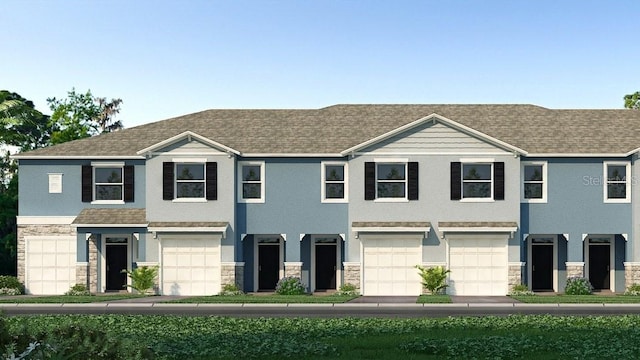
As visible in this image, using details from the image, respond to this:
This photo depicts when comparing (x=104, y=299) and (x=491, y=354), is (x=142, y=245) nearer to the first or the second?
(x=104, y=299)

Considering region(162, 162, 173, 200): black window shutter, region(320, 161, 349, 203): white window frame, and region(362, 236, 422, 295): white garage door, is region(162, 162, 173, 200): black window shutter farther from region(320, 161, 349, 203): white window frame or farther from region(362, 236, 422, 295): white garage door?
region(362, 236, 422, 295): white garage door

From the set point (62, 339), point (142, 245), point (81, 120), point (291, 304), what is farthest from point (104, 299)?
point (81, 120)

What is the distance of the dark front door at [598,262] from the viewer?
137 ft

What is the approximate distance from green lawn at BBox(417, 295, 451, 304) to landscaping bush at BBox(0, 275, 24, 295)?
18002 mm

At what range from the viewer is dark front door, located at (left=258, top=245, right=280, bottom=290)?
41.4 meters

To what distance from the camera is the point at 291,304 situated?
3391 cm

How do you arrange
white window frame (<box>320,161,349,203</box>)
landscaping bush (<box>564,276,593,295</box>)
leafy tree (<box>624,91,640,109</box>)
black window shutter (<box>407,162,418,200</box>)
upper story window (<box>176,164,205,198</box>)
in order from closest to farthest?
landscaping bush (<box>564,276,593,295</box>), black window shutter (<box>407,162,418,200</box>), upper story window (<box>176,164,205,198</box>), white window frame (<box>320,161,349,203</box>), leafy tree (<box>624,91,640,109</box>)

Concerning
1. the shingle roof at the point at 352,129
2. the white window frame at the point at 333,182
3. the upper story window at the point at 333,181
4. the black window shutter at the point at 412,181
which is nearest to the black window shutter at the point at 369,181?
the white window frame at the point at 333,182

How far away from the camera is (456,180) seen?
39719mm

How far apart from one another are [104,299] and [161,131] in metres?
11.0

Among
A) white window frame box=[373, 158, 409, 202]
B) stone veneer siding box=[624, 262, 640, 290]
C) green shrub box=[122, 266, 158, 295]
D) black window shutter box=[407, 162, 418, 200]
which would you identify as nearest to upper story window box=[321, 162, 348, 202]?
white window frame box=[373, 158, 409, 202]

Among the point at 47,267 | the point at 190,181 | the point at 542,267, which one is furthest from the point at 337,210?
the point at 47,267

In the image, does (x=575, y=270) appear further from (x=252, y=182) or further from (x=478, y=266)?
(x=252, y=182)

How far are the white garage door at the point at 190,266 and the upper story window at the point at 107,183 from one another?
3.23 meters
